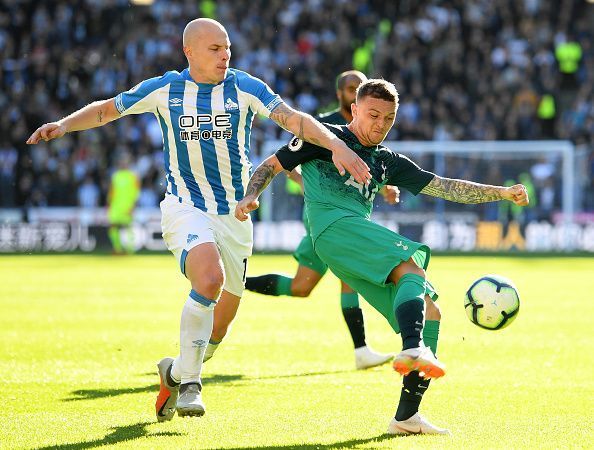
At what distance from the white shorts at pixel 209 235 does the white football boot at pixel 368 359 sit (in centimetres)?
193

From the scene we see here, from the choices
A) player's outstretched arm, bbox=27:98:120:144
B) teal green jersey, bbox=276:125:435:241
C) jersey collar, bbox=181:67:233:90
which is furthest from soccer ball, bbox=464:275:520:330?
player's outstretched arm, bbox=27:98:120:144

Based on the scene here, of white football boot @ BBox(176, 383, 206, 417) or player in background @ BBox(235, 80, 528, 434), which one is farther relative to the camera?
white football boot @ BBox(176, 383, 206, 417)

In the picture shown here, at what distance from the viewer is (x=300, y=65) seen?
32.2 m

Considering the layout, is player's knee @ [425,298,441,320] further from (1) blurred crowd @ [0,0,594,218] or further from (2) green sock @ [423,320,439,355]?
(1) blurred crowd @ [0,0,594,218]

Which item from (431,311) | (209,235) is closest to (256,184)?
(209,235)

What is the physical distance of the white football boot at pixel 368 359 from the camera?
8828mm

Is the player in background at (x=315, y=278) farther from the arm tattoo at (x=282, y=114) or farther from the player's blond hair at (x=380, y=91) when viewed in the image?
the player's blond hair at (x=380, y=91)

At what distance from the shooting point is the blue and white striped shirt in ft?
22.4

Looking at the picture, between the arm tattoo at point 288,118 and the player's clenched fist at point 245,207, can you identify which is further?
the arm tattoo at point 288,118

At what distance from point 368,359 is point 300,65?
78.9ft

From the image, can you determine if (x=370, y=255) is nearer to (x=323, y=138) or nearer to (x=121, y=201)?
(x=323, y=138)

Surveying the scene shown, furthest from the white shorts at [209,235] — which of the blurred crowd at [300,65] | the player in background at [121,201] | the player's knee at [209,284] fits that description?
the blurred crowd at [300,65]

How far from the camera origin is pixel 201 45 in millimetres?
6750

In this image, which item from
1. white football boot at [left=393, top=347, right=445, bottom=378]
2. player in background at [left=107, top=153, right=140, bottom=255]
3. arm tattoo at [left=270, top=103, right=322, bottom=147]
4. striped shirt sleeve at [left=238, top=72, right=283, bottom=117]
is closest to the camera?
white football boot at [left=393, top=347, right=445, bottom=378]
